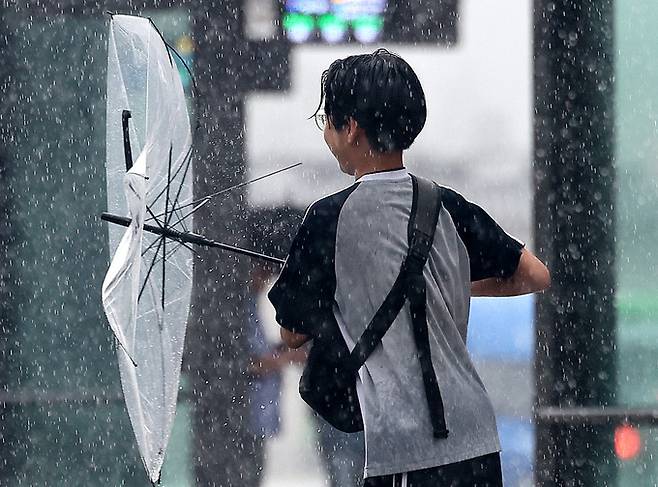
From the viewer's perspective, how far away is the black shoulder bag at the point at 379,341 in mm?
2529

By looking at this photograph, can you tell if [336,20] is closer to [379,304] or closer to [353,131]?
[353,131]

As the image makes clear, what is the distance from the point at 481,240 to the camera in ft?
8.93

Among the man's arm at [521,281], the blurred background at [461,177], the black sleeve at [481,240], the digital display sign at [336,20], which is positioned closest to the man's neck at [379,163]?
the black sleeve at [481,240]

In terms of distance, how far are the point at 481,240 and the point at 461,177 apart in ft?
7.91

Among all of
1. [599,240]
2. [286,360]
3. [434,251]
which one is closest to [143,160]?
[434,251]

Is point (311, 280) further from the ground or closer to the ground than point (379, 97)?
closer to the ground

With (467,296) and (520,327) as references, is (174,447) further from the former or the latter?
(467,296)

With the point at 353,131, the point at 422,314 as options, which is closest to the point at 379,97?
the point at 353,131

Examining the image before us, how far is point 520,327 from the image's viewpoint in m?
5.11

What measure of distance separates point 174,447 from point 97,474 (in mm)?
423

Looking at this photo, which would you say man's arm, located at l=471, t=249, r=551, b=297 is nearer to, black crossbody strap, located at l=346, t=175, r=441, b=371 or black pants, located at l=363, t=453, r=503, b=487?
black crossbody strap, located at l=346, t=175, r=441, b=371

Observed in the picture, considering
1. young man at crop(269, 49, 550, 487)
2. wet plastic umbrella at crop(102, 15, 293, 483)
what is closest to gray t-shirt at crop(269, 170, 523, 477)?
young man at crop(269, 49, 550, 487)

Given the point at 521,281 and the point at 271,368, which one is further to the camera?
the point at 271,368

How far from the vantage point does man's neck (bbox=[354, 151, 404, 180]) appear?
8.93 ft
